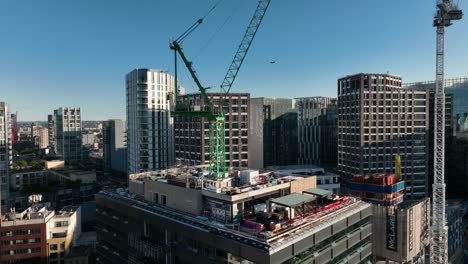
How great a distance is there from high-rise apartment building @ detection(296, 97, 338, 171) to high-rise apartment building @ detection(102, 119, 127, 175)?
98.0m

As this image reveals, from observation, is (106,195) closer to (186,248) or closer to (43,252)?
(186,248)

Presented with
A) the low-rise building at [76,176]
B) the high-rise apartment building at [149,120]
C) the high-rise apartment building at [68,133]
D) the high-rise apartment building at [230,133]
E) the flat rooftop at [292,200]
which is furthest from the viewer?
the high-rise apartment building at [68,133]

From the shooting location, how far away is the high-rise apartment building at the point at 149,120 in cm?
11700

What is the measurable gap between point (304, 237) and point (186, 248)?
13941 mm

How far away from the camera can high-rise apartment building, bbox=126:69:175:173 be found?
117000 millimetres

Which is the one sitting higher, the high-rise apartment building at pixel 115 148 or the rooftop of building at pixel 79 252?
the high-rise apartment building at pixel 115 148

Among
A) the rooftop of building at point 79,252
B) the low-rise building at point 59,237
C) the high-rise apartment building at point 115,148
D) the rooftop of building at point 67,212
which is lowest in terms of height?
the rooftop of building at point 79,252

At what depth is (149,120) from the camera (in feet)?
387

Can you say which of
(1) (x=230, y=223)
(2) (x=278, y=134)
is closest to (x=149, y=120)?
(2) (x=278, y=134)

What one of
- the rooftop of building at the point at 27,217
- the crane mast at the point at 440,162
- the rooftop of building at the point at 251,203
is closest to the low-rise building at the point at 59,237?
the rooftop of building at the point at 27,217

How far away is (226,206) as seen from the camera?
37.0m

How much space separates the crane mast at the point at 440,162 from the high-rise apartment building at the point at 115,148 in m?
141

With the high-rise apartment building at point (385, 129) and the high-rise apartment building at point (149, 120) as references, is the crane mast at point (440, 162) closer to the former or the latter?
the high-rise apartment building at point (385, 129)

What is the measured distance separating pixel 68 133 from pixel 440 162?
19132 cm
